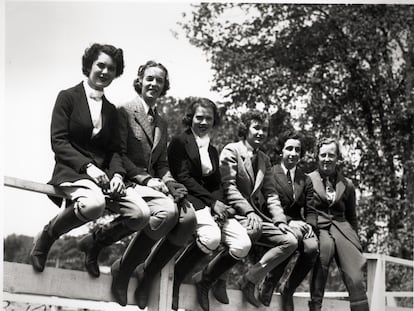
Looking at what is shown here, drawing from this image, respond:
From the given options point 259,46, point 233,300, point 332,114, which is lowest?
point 233,300

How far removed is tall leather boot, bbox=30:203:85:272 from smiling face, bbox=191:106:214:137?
1.01 meters

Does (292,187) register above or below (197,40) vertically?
below

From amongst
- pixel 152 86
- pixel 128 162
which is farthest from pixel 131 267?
pixel 152 86

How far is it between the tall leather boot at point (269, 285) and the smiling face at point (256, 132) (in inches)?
31.8

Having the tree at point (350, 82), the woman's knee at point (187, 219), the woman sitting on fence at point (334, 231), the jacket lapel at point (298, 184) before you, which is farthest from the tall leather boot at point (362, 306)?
the tree at point (350, 82)

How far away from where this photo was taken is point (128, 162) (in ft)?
12.8

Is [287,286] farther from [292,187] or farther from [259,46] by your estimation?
[259,46]

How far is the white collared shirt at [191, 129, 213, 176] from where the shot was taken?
4.21 metres

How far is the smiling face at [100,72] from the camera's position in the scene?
155 inches

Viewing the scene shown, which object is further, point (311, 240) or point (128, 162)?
point (311, 240)

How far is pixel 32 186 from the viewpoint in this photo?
3502 millimetres

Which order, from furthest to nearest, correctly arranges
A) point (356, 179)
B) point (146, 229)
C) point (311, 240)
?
1. point (356, 179)
2. point (311, 240)
3. point (146, 229)

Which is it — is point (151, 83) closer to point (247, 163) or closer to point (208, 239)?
point (247, 163)

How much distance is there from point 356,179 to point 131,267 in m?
5.70
